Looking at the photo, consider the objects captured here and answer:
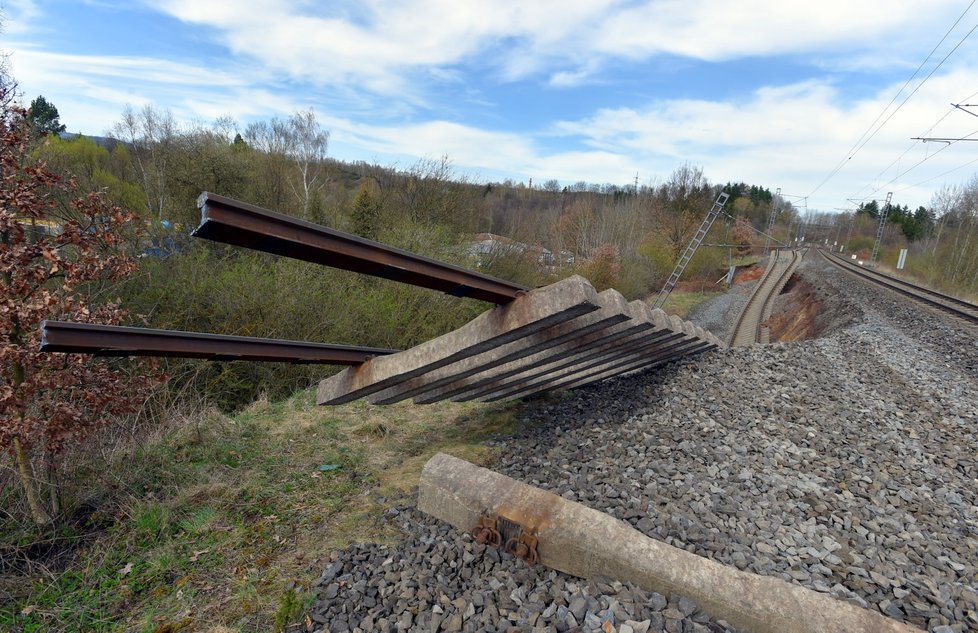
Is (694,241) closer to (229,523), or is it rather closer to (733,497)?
(733,497)

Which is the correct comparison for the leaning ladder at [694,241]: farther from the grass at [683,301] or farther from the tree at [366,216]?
the tree at [366,216]

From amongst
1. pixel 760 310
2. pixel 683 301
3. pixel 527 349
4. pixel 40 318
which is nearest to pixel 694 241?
pixel 683 301

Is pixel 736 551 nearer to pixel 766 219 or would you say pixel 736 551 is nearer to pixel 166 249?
pixel 166 249

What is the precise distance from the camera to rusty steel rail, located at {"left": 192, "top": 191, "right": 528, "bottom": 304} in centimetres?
258

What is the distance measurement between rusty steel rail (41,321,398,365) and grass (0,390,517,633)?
4.54ft

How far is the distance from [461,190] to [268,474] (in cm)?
1656

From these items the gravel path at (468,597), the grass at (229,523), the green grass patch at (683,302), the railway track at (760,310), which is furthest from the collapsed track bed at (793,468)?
the green grass patch at (683,302)

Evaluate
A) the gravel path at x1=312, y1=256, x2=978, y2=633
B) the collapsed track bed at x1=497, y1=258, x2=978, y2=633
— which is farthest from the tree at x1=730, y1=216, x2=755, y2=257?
the gravel path at x1=312, y1=256, x2=978, y2=633

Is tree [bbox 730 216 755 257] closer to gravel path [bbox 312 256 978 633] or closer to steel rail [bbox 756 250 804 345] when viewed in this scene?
steel rail [bbox 756 250 804 345]

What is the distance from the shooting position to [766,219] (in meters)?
92.0

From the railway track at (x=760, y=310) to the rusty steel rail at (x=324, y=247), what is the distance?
41.4ft

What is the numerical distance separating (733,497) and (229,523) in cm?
421

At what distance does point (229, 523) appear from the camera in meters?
4.19

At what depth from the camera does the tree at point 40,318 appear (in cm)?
396
